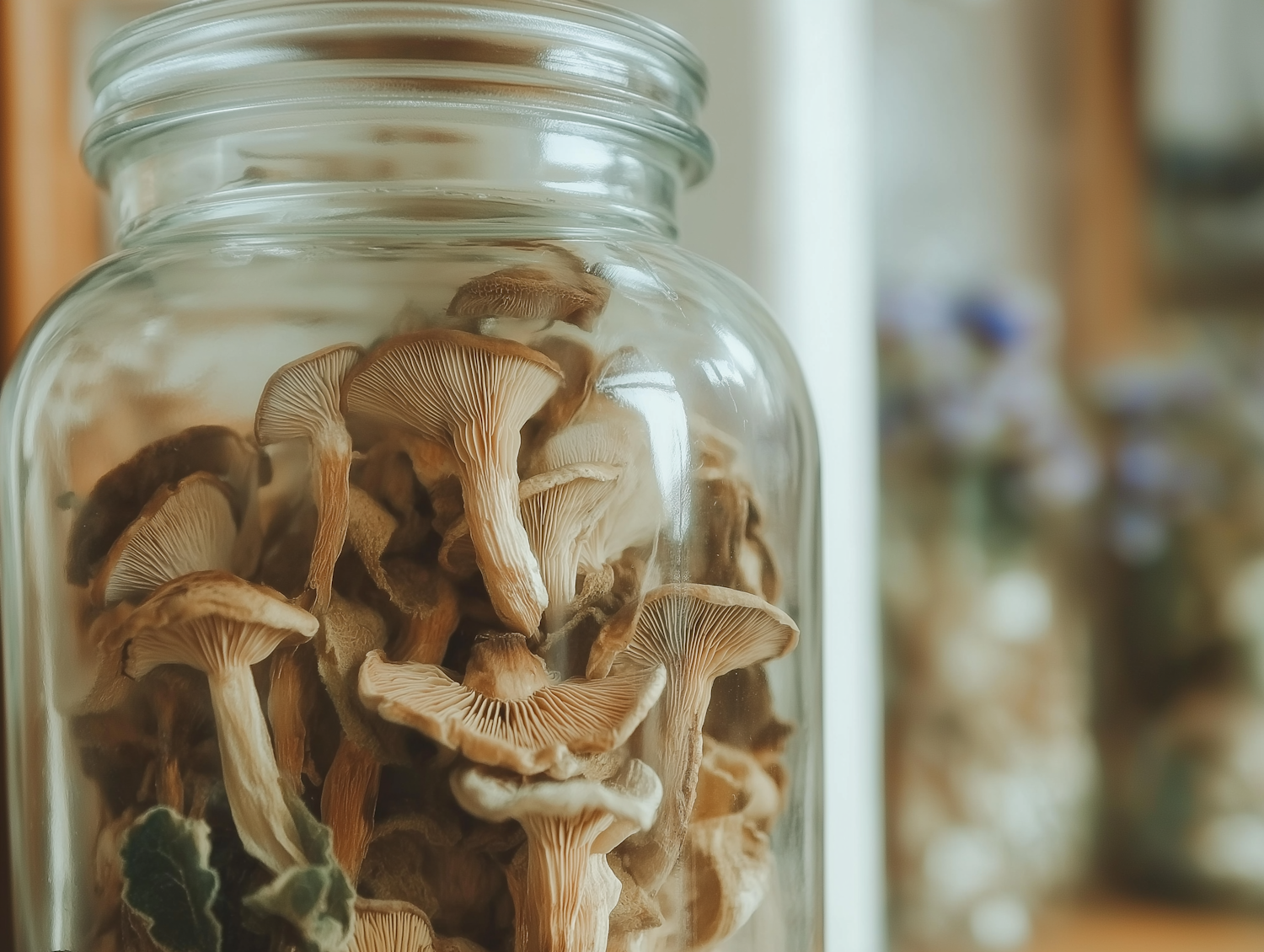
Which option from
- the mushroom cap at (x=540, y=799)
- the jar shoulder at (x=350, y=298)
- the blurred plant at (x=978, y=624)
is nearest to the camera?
the mushroom cap at (x=540, y=799)

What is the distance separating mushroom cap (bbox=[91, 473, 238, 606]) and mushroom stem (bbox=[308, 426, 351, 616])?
38 millimetres

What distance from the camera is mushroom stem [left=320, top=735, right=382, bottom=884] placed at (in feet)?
1.19

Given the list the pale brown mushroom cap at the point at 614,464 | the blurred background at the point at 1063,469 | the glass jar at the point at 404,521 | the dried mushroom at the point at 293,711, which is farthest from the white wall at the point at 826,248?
the dried mushroom at the point at 293,711

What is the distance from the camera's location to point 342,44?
1.37 ft

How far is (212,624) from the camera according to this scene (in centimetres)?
35

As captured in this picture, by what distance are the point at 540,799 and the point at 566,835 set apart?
0.03 meters

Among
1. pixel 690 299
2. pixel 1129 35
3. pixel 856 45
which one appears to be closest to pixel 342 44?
pixel 690 299

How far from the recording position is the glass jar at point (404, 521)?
1.18 feet

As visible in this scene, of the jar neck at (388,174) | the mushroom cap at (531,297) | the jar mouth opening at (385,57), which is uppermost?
the jar mouth opening at (385,57)

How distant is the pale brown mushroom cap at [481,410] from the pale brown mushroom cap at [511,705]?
2 centimetres

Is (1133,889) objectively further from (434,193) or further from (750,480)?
(434,193)

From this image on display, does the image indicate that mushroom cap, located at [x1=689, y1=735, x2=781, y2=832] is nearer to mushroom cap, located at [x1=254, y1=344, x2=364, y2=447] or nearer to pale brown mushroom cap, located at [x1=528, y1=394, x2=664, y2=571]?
pale brown mushroom cap, located at [x1=528, y1=394, x2=664, y2=571]

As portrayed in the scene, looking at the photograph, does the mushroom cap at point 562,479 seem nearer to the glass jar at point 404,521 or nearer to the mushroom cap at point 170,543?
the glass jar at point 404,521

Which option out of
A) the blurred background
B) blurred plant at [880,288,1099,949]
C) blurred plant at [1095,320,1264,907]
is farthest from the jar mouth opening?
blurred plant at [1095,320,1264,907]
